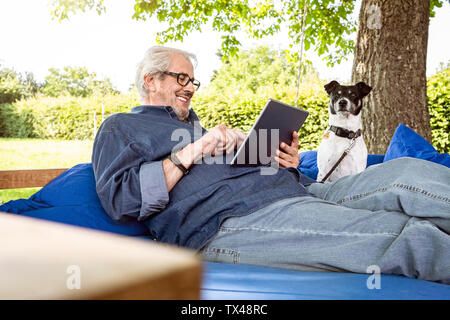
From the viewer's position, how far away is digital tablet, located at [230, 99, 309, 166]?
66.1 inches

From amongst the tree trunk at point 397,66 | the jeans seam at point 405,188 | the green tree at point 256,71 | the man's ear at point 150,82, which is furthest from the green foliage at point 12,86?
the jeans seam at point 405,188

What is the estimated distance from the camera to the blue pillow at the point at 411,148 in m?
2.34

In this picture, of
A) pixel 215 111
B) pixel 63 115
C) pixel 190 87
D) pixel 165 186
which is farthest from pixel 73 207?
pixel 63 115

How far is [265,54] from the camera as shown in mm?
30516

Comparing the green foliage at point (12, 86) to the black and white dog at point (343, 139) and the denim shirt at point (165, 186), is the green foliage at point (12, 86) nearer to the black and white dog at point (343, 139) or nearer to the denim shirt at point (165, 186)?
the black and white dog at point (343, 139)

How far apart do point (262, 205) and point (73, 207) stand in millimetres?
819

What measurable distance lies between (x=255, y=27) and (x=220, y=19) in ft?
2.88

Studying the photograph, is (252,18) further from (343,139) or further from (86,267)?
(86,267)

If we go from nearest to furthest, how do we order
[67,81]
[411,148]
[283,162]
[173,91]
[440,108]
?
[283,162] < [173,91] < [411,148] < [440,108] < [67,81]

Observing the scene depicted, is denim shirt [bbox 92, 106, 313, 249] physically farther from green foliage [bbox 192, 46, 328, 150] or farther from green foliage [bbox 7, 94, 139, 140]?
green foliage [bbox 7, 94, 139, 140]

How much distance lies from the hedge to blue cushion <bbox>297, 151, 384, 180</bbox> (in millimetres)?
4235

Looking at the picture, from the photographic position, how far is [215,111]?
32.0ft

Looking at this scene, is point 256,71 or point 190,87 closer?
point 190,87

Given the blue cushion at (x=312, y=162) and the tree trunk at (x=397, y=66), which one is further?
the tree trunk at (x=397, y=66)
